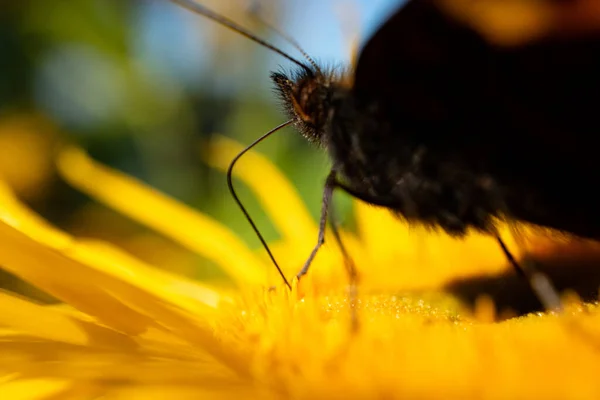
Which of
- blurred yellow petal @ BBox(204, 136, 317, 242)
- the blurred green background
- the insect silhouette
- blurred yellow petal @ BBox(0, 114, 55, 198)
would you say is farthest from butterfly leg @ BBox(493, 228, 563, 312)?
blurred yellow petal @ BBox(0, 114, 55, 198)

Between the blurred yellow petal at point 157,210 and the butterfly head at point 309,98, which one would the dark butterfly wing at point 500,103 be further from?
the blurred yellow petal at point 157,210

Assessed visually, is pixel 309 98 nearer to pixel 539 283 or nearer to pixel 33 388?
pixel 539 283

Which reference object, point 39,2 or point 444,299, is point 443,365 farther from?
point 39,2

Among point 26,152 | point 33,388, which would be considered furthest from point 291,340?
point 26,152

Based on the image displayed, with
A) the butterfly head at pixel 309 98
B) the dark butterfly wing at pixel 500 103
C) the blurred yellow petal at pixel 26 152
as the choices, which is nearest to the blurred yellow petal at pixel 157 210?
the butterfly head at pixel 309 98

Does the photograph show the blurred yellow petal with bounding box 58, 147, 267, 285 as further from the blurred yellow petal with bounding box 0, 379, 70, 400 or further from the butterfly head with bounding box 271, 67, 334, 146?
the blurred yellow petal with bounding box 0, 379, 70, 400

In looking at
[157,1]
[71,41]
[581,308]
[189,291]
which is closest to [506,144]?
[581,308]
